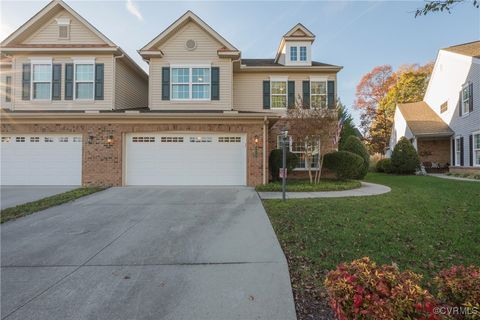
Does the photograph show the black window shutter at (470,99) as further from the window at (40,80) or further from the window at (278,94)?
the window at (40,80)

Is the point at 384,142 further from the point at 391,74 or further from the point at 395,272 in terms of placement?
the point at 395,272

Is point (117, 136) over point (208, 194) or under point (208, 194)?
over

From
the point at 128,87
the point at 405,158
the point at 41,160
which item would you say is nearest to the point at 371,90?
the point at 405,158

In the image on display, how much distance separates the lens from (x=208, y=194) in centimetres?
892

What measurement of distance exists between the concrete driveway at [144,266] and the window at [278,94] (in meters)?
8.99

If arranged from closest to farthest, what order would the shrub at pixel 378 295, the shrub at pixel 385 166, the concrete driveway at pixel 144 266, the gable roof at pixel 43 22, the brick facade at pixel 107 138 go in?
1. the shrub at pixel 378 295
2. the concrete driveway at pixel 144 266
3. the brick facade at pixel 107 138
4. the gable roof at pixel 43 22
5. the shrub at pixel 385 166

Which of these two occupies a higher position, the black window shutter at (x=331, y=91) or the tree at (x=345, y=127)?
the black window shutter at (x=331, y=91)

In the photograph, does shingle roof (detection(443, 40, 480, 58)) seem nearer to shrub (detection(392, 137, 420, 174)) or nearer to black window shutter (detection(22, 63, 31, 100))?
shrub (detection(392, 137, 420, 174))

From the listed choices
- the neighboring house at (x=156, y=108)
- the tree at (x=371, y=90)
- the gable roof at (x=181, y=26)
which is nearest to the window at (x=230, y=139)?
the neighboring house at (x=156, y=108)

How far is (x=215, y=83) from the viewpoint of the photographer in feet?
40.4

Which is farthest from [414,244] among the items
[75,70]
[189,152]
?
[75,70]

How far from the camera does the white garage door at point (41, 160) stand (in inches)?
422

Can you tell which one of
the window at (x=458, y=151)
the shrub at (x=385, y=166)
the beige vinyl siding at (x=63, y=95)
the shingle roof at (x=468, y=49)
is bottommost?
→ the shrub at (x=385, y=166)

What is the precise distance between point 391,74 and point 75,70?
3403cm
